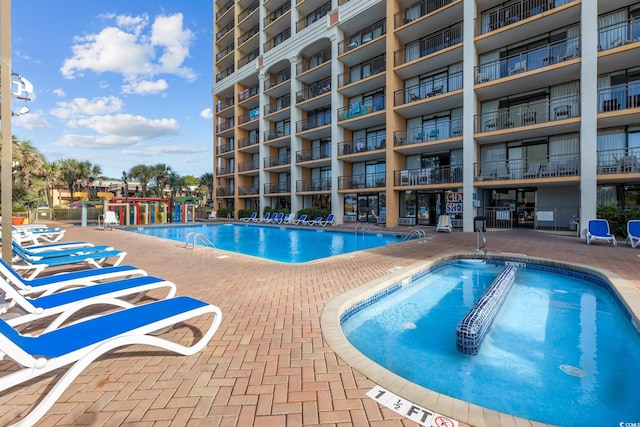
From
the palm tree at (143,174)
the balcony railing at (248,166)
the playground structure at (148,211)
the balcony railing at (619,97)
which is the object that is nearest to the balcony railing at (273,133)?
the balcony railing at (248,166)

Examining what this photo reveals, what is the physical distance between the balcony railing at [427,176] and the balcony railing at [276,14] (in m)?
19.5

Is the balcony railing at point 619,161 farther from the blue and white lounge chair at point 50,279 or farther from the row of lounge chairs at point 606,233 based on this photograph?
the blue and white lounge chair at point 50,279

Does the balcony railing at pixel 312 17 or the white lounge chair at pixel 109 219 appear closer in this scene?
the white lounge chair at pixel 109 219

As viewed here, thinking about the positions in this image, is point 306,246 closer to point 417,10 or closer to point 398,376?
point 398,376

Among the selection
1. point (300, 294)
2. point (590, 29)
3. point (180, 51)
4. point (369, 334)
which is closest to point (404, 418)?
point (369, 334)

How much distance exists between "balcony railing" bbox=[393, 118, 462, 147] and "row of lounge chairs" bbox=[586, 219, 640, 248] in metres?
8.05

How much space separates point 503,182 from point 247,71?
24.7 m

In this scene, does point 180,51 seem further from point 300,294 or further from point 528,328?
point 528,328

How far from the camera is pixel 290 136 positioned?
24266mm

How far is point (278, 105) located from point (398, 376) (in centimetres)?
2712

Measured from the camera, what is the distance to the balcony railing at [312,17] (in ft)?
76.3

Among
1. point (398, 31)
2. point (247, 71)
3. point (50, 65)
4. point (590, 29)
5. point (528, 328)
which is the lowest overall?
point (528, 328)

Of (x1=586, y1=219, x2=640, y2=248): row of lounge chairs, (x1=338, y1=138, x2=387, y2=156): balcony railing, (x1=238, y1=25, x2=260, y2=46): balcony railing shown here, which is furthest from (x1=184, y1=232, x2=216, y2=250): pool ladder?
(x1=238, y1=25, x2=260, y2=46): balcony railing

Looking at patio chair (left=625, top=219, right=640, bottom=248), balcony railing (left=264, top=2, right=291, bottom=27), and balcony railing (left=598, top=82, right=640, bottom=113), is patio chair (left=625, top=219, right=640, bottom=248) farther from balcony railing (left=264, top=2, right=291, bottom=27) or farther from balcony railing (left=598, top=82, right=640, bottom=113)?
balcony railing (left=264, top=2, right=291, bottom=27)
